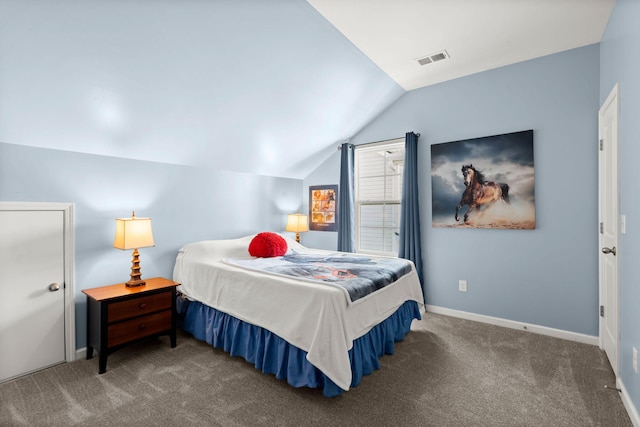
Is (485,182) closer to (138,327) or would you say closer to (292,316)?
(292,316)

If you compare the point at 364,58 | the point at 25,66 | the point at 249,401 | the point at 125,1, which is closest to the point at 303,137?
the point at 364,58

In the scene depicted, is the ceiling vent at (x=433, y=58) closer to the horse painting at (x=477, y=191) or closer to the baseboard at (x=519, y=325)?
the horse painting at (x=477, y=191)

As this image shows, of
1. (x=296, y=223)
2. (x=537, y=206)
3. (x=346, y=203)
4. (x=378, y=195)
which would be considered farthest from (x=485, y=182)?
(x=296, y=223)

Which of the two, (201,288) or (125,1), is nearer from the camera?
(125,1)

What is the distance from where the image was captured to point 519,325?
10.7 ft

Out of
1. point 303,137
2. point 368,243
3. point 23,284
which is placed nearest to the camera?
point 23,284

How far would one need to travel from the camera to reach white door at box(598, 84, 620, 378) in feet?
7.37

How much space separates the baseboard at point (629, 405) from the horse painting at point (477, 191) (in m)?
1.74

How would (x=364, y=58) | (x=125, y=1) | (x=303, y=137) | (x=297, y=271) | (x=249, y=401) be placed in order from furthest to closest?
(x=303, y=137) → (x=364, y=58) → (x=297, y=271) → (x=249, y=401) → (x=125, y=1)

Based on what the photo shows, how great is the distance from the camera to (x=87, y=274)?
273cm

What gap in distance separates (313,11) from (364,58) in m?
0.90

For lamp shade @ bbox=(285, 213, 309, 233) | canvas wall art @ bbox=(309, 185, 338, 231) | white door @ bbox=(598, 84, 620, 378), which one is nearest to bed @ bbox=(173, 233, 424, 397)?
lamp shade @ bbox=(285, 213, 309, 233)

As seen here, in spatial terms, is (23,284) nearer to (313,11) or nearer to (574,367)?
(313,11)

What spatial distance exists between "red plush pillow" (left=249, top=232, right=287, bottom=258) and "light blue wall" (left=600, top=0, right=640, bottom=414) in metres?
2.86
